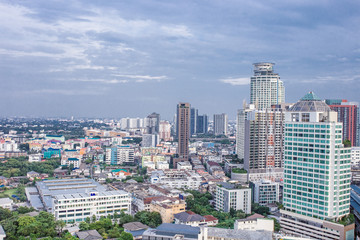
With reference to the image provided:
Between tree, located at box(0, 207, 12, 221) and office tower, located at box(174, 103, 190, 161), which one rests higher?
office tower, located at box(174, 103, 190, 161)

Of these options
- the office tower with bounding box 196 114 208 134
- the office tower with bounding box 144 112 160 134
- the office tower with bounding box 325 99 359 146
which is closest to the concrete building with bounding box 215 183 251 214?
the office tower with bounding box 325 99 359 146

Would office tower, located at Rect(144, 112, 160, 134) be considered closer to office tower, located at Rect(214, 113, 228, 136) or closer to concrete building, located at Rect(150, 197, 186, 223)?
office tower, located at Rect(214, 113, 228, 136)

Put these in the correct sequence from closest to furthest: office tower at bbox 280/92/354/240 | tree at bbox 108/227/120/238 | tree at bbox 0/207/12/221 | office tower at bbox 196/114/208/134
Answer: office tower at bbox 280/92/354/240, tree at bbox 108/227/120/238, tree at bbox 0/207/12/221, office tower at bbox 196/114/208/134

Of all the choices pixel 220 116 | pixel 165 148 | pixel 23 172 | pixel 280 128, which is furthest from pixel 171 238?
pixel 220 116

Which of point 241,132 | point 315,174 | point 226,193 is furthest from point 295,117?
point 241,132

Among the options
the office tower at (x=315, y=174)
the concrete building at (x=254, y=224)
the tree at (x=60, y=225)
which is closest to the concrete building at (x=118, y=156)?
the tree at (x=60, y=225)
